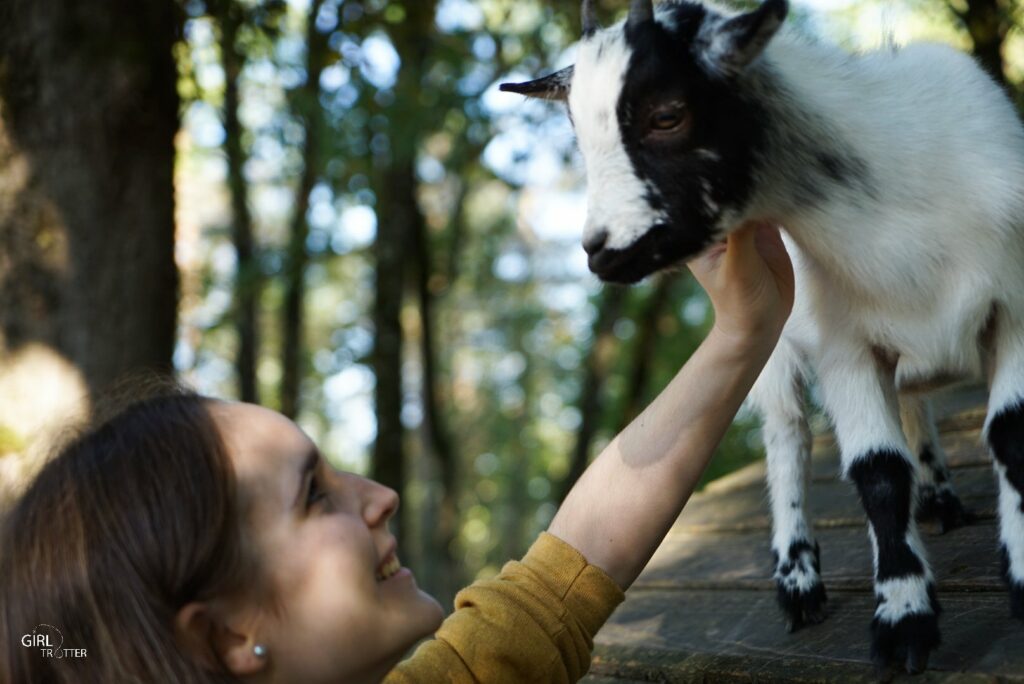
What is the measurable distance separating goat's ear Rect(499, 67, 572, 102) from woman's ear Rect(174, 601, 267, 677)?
1.54m

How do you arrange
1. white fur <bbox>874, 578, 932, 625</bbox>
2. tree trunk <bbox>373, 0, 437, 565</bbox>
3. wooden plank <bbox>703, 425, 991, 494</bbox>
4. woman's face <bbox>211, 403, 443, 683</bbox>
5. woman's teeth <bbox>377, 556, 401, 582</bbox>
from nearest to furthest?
woman's face <bbox>211, 403, 443, 683</bbox>, woman's teeth <bbox>377, 556, 401, 582</bbox>, white fur <bbox>874, 578, 932, 625</bbox>, wooden plank <bbox>703, 425, 991, 494</bbox>, tree trunk <bbox>373, 0, 437, 565</bbox>

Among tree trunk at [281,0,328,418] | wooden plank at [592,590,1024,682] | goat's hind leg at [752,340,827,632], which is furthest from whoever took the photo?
tree trunk at [281,0,328,418]

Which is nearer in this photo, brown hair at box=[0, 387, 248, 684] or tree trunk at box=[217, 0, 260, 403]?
brown hair at box=[0, 387, 248, 684]

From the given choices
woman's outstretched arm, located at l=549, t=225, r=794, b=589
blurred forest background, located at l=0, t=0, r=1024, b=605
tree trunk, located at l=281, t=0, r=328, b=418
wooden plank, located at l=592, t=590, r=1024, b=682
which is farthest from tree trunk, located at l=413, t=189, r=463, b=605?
woman's outstretched arm, located at l=549, t=225, r=794, b=589

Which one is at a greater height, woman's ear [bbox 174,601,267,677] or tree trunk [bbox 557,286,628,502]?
woman's ear [bbox 174,601,267,677]

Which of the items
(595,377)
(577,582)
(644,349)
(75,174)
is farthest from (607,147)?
(644,349)

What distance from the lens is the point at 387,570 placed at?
1.81 metres

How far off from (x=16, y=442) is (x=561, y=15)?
608 cm

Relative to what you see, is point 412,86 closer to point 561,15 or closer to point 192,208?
point 561,15

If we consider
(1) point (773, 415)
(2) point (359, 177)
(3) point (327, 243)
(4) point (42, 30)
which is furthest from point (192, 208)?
(1) point (773, 415)

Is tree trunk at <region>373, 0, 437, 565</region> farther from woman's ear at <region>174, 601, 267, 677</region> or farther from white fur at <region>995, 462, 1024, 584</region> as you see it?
woman's ear at <region>174, 601, 267, 677</region>

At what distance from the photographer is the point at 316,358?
2058cm

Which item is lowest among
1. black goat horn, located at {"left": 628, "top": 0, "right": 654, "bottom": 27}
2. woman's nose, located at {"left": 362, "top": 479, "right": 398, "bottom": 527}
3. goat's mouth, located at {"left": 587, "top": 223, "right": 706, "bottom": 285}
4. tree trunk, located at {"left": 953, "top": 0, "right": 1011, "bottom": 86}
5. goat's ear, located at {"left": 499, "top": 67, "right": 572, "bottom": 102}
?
woman's nose, located at {"left": 362, "top": 479, "right": 398, "bottom": 527}

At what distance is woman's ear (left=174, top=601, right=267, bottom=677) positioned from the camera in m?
1.54
